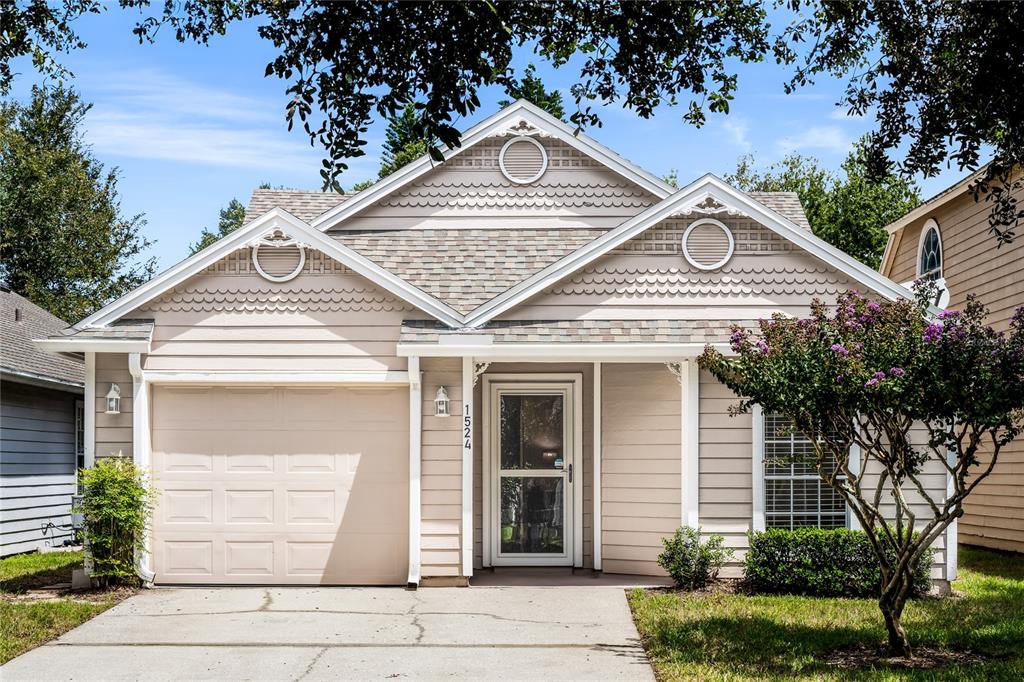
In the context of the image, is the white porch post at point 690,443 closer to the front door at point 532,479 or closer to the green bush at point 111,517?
the front door at point 532,479

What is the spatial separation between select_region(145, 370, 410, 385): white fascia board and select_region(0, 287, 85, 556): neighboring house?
12.9 feet

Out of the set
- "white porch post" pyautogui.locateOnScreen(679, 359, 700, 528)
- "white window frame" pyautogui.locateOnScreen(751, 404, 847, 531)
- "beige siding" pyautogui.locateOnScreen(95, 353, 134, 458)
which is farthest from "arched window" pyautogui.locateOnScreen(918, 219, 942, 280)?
"beige siding" pyautogui.locateOnScreen(95, 353, 134, 458)

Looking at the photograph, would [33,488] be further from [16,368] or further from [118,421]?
[118,421]

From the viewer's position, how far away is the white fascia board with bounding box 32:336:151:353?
1172 cm

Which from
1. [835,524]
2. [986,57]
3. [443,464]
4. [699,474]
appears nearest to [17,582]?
[443,464]

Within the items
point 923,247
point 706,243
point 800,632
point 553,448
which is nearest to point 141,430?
point 553,448

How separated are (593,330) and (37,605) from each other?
6395 millimetres

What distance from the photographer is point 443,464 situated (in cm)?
1198

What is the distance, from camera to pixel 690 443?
39.6 ft

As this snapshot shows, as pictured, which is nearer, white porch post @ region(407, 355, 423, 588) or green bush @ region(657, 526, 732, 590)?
green bush @ region(657, 526, 732, 590)

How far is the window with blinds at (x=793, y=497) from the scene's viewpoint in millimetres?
12117

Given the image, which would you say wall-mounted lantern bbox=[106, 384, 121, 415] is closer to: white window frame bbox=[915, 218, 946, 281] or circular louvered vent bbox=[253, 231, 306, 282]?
circular louvered vent bbox=[253, 231, 306, 282]

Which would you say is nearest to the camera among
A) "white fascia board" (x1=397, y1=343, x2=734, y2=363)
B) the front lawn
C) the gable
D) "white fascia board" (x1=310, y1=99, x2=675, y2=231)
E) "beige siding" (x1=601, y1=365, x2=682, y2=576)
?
Answer: the front lawn

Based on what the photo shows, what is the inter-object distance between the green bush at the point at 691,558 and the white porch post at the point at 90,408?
253 inches
